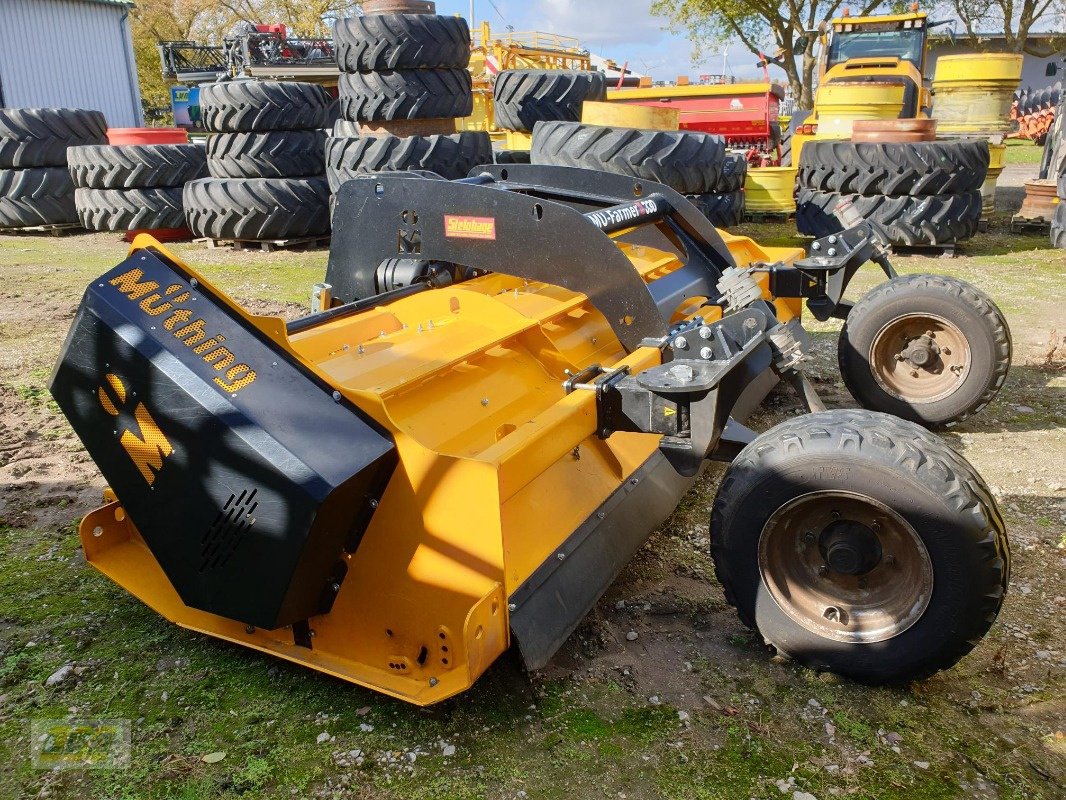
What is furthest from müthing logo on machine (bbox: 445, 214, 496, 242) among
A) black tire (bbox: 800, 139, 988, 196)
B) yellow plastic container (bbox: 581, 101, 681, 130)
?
black tire (bbox: 800, 139, 988, 196)

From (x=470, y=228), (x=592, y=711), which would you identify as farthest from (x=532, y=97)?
(x=592, y=711)

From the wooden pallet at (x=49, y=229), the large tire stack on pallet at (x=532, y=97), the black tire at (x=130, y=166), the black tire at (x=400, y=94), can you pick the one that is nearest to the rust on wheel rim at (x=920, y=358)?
the black tire at (x=400, y=94)

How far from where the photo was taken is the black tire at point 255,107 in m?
9.20

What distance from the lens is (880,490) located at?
7.35ft

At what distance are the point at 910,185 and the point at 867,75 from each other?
5.06 m

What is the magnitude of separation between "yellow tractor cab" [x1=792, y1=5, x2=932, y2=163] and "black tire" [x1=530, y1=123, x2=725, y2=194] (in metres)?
3.78

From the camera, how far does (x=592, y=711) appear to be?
7.91 ft

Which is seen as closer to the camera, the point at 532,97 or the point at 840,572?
the point at 840,572

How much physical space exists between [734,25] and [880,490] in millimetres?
32503

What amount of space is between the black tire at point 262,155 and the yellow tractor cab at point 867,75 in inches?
232

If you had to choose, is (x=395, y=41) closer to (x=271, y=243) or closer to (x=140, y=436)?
(x=271, y=243)

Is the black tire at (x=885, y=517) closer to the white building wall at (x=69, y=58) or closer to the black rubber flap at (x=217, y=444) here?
the black rubber flap at (x=217, y=444)

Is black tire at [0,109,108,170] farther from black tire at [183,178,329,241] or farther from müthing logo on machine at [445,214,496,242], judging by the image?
müthing logo on machine at [445,214,496,242]

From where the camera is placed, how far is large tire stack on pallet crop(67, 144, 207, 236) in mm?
10414
